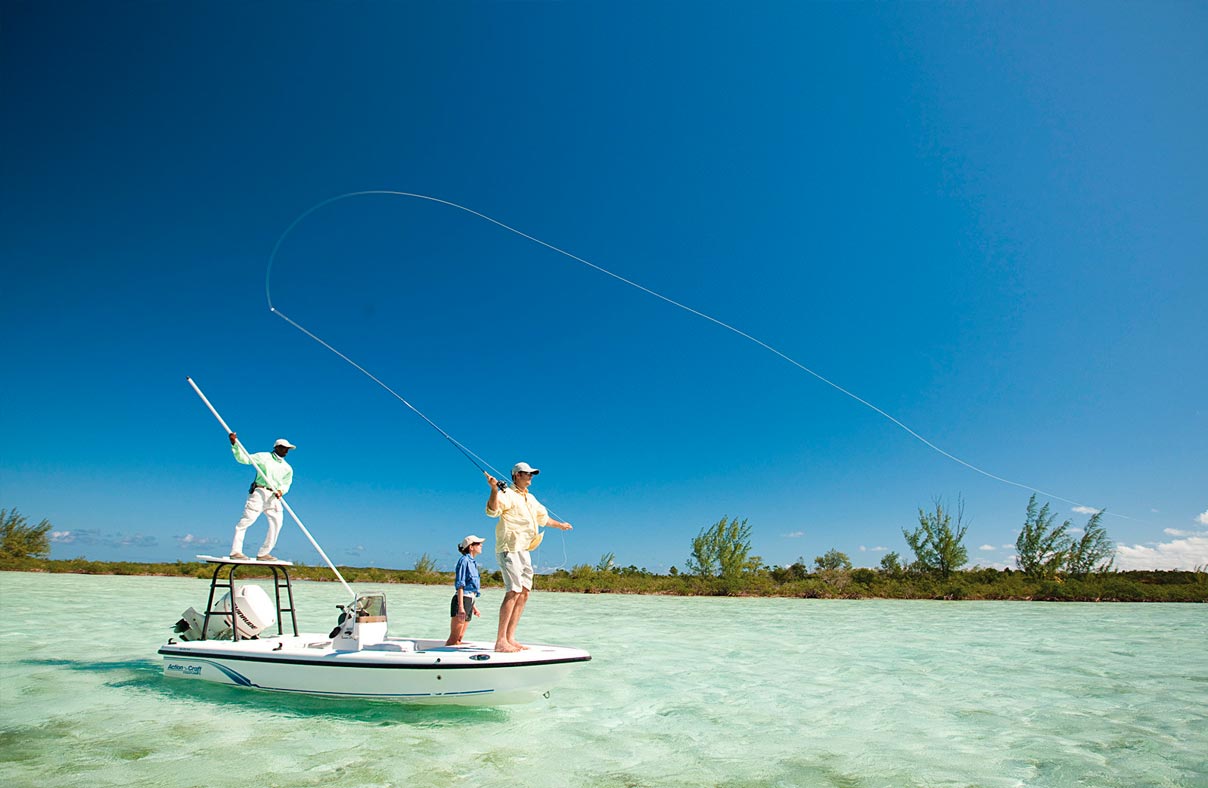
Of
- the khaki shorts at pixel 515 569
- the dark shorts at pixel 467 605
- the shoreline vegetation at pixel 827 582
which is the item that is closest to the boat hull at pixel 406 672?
the dark shorts at pixel 467 605

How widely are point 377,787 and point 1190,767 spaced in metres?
6.81

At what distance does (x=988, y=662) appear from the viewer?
38.9 feet

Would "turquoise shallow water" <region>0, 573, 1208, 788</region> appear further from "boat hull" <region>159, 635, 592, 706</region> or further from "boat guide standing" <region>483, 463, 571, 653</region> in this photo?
"boat guide standing" <region>483, 463, 571, 653</region>

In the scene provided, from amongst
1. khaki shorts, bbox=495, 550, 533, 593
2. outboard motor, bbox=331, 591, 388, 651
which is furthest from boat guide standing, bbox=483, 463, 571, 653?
outboard motor, bbox=331, 591, 388, 651

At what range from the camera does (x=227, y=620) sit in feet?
27.7

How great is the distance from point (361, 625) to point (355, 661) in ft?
2.59

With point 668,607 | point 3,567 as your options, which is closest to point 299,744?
point 668,607

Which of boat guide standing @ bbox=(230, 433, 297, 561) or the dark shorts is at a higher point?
boat guide standing @ bbox=(230, 433, 297, 561)

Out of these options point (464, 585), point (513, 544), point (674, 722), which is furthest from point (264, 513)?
point (674, 722)

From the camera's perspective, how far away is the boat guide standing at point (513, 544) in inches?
277

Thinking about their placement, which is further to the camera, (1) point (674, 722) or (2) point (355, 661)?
(1) point (674, 722)

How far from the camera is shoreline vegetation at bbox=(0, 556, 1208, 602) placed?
29117mm

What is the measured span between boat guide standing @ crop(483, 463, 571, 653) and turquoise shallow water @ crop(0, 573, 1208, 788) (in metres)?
1.02

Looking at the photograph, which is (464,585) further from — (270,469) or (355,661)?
(270,469)
